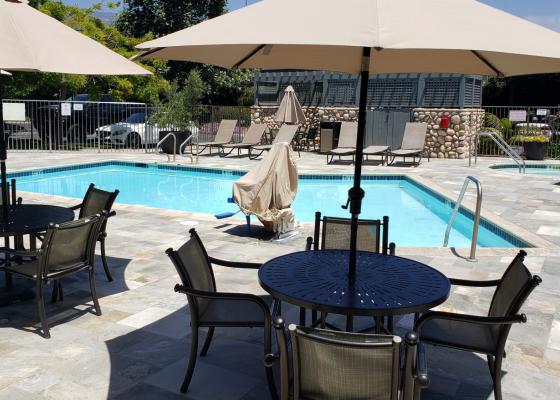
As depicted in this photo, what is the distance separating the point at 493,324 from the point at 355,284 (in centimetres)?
78

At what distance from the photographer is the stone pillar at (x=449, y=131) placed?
59.4 ft

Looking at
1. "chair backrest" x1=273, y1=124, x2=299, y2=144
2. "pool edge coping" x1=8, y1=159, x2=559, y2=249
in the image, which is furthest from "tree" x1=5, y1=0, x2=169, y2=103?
"chair backrest" x1=273, y1=124, x2=299, y2=144

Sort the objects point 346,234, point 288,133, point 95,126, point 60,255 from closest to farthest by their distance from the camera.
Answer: point 60,255
point 346,234
point 288,133
point 95,126

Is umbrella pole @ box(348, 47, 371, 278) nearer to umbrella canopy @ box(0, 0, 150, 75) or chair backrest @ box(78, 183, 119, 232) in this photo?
umbrella canopy @ box(0, 0, 150, 75)

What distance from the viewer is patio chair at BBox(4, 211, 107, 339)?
3.97 metres

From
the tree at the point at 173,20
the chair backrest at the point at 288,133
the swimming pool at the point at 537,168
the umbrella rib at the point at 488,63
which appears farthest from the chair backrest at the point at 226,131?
the umbrella rib at the point at 488,63

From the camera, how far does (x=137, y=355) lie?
12.2 ft

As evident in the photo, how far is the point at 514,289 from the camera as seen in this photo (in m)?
3.11

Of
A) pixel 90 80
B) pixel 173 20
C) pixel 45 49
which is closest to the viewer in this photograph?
pixel 45 49

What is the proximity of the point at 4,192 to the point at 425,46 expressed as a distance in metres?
3.80

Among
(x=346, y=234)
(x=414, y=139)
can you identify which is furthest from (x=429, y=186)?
(x=346, y=234)

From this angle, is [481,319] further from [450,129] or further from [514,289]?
[450,129]

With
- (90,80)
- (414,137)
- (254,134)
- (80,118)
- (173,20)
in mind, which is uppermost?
(173,20)

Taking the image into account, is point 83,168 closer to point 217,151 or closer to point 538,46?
point 217,151
